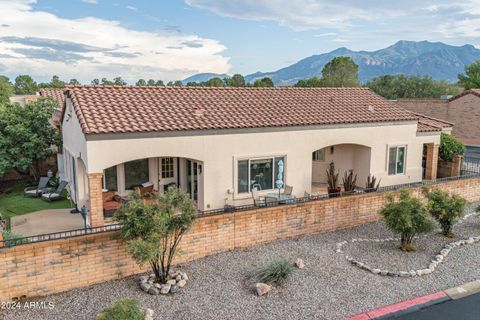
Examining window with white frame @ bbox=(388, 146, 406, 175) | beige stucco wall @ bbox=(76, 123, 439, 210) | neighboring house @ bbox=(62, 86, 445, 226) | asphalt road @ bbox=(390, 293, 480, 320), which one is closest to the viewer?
asphalt road @ bbox=(390, 293, 480, 320)

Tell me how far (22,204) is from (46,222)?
3543 millimetres

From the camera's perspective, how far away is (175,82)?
8256 centimetres

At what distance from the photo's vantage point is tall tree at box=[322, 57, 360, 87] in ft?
179

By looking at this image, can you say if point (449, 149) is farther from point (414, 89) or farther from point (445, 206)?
point (414, 89)

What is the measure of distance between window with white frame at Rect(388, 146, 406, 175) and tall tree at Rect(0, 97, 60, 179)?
17.3 m

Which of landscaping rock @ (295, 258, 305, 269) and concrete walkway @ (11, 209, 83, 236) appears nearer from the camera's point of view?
landscaping rock @ (295, 258, 305, 269)

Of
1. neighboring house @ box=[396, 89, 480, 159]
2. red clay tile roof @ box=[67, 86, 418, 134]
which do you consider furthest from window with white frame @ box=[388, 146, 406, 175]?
neighboring house @ box=[396, 89, 480, 159]

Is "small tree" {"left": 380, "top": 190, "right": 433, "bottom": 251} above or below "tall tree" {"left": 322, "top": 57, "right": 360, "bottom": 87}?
below

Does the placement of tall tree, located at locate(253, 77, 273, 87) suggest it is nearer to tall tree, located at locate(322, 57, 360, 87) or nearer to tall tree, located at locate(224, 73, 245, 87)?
tall tree, located at locate(224, 73, 245, 87)

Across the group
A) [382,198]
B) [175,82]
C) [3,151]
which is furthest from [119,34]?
[175,82]

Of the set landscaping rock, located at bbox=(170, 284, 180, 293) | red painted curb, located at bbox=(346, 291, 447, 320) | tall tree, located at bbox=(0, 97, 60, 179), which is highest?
tall tree, located at bbox=(0, 97, 60, 179)

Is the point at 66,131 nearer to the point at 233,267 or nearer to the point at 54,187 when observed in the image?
the point at 54,187

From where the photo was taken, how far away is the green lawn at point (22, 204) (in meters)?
16.6

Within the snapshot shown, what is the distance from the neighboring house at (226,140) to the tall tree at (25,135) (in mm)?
2898
